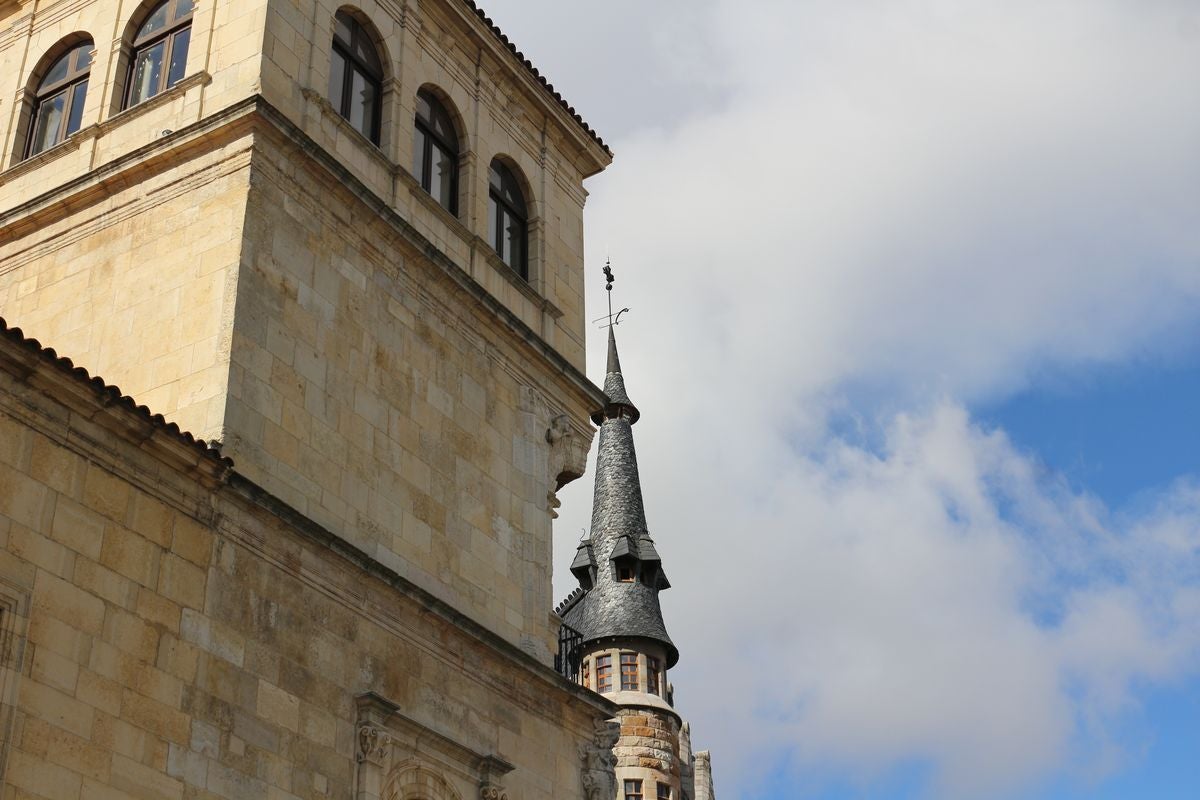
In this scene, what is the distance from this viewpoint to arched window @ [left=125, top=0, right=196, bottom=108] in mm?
20281

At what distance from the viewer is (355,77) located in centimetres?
2117

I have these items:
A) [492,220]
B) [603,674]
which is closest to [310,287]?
[492,220]

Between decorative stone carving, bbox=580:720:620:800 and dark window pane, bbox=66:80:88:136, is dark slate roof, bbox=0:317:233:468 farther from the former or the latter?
decorative stone carving, bbox=580:720:620:800

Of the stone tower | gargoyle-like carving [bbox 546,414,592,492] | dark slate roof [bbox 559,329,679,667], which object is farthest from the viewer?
dark slate roof [bbox 559,329,679,667]

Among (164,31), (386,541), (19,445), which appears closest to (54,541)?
(19,445)

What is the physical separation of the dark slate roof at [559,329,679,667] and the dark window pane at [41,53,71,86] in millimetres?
36381

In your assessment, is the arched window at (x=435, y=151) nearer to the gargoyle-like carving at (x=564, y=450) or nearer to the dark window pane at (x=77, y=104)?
the gargoyle-like carving at (x=564, y=450)

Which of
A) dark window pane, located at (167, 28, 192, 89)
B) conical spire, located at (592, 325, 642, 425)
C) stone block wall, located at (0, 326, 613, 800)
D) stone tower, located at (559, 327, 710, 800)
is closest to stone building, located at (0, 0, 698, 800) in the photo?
stone block wall, located at (0, 326, 613, 800)

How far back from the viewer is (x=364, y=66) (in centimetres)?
2141

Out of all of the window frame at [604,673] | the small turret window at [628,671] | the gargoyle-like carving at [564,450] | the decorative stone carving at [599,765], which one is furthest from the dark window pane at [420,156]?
the small turret window at [628,671]

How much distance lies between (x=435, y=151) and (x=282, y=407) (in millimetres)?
6226

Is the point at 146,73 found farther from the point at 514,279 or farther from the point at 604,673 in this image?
the point at 604,673

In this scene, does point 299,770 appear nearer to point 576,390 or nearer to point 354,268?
point 354,268

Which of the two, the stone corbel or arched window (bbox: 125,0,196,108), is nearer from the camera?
the stone corbel
